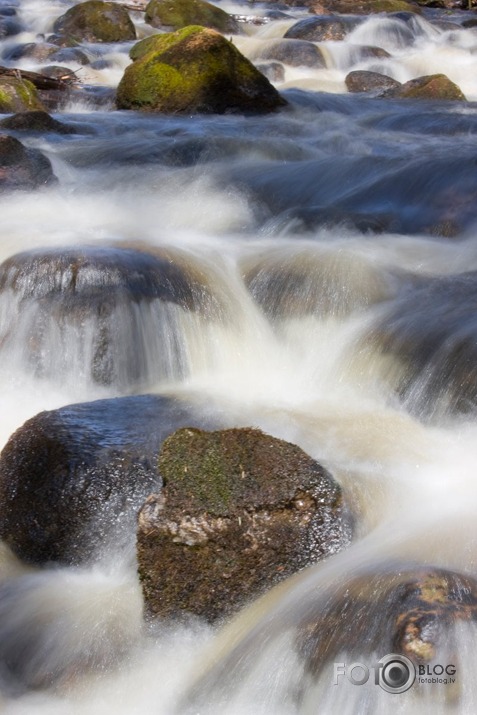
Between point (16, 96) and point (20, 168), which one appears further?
point (16, 96)

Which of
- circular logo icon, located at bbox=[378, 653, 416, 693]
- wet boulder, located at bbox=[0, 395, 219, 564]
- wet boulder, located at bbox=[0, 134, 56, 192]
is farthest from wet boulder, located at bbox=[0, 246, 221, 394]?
circular logo icon, located at bbox=[378, 653, 416, 693]

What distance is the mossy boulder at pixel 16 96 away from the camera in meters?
10.2

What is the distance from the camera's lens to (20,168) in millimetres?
7684

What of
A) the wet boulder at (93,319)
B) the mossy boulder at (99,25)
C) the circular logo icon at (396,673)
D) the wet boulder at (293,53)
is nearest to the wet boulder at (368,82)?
the wet boulder at (293,53)

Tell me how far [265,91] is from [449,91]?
2487mm

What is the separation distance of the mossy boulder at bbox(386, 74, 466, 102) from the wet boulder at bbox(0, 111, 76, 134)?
15.3 feet

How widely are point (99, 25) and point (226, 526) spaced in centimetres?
1420

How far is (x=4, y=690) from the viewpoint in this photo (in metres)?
3.16

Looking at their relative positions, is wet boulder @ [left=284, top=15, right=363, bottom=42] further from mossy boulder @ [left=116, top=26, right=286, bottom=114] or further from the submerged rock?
the submerged rock

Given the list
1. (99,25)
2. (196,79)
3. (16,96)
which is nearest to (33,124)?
(16,96)

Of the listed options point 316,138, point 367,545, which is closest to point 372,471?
point 367,545

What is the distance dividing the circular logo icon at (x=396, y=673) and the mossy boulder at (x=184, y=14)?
15589mm

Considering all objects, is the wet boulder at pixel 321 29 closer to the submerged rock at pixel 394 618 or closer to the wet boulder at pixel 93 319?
the wet boulder at pixel 93 319

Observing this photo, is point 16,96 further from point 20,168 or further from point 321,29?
point 321,29
